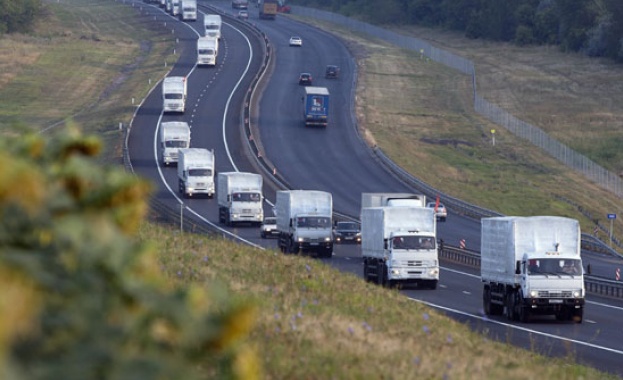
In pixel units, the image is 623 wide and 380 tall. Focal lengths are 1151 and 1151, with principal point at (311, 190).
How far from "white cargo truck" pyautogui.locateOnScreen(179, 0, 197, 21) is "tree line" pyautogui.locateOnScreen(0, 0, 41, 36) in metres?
21.3

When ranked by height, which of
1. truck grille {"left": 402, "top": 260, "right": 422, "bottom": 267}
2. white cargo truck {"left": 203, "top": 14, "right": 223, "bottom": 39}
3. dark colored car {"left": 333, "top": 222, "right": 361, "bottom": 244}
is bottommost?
dark colored car {"left": 333, "top": 222, "right": 361, "bottom": 244}

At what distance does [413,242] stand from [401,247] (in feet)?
2.11

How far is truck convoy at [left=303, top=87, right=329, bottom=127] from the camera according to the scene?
3888 inches

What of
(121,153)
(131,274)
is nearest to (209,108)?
(121,153)

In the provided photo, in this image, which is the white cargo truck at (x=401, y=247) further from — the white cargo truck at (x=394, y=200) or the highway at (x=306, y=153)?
the white cargo truck at (x=394, y=200)

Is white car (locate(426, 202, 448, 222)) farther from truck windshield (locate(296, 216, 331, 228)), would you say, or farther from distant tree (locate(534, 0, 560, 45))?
distant tree (locate(534, 0, 560, 45))

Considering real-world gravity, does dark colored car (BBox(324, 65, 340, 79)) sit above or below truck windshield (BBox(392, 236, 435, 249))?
above

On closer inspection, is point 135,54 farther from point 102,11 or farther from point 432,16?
point 432,16

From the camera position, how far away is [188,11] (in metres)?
168

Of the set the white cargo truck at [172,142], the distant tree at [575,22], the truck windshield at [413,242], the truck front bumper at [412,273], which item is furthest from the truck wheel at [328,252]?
the distant tree at [575,22]

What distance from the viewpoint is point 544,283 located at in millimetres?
34062

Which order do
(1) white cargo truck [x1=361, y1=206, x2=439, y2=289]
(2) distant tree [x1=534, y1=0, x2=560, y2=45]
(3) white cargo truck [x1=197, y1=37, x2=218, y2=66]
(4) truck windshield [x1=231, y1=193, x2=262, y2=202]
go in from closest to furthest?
(1) white cargo truck [x1=361, y1=206, x2=439, y2=289] → (4) truck windshield [x1=231, y1=193, x2=262, y2=202] → (3) white cargo truck [x1=197, y1=37, x2=218, y2=66] → (2) distant tree [x1=534, y1=0, x2=560, y2=45]

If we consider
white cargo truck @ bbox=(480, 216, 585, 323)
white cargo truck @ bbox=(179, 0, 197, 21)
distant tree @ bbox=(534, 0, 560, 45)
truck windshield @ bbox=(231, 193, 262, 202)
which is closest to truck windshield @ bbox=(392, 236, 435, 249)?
white cargo truck @ bbox=(480, 216, 585, 323)

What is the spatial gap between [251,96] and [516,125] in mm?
26147
